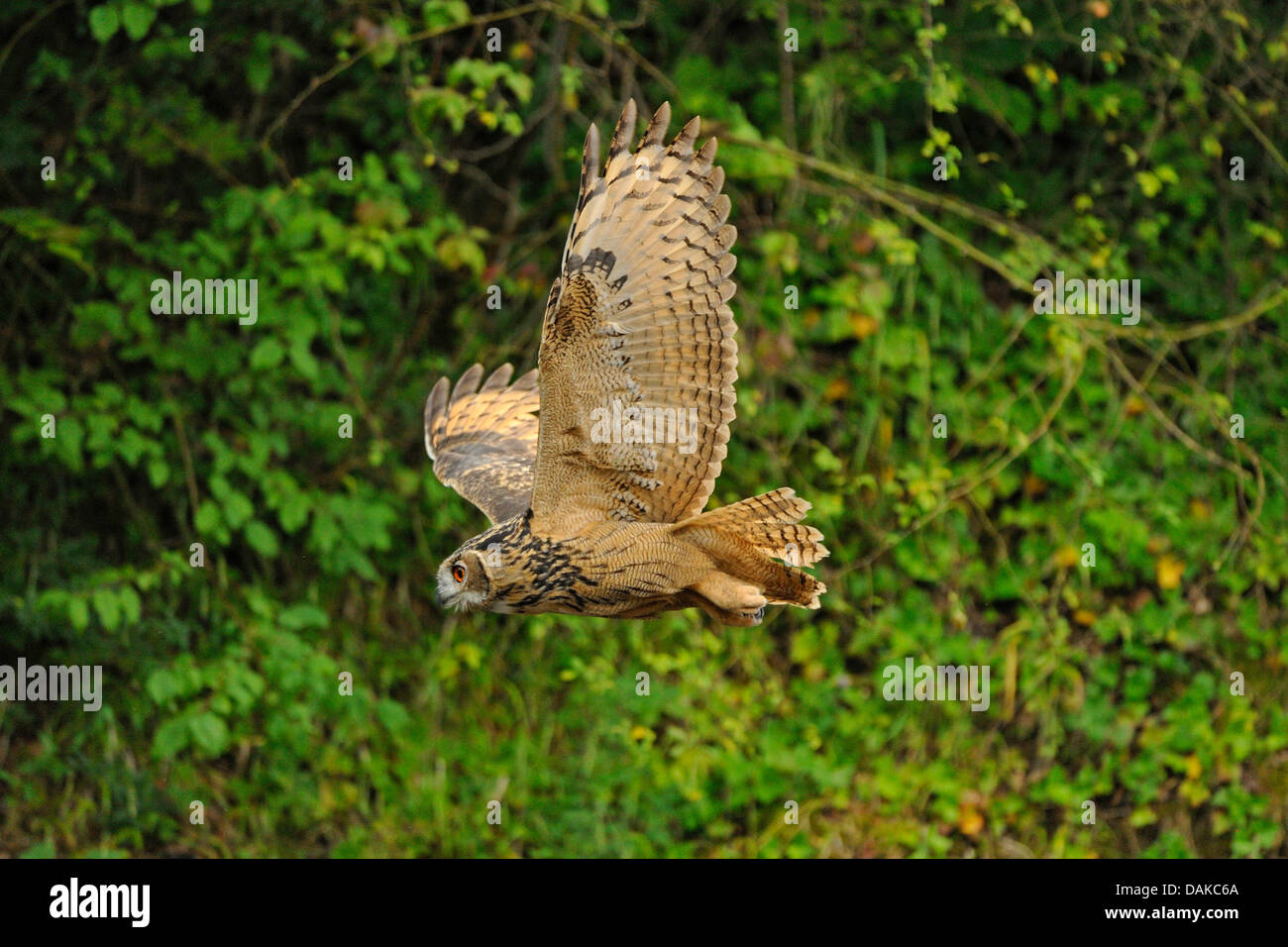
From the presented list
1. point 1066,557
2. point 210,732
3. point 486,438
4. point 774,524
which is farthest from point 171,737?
point 1066,557

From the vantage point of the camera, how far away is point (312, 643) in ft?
19.9

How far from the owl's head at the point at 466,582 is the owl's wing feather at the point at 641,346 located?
137 mm

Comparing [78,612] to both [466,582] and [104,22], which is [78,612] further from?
[466,582]

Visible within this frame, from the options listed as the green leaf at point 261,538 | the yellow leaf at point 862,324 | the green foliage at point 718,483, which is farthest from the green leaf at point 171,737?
the yellow leaf at point 862,324

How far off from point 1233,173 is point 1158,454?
124cm

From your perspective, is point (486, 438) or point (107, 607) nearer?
point (486, 438)

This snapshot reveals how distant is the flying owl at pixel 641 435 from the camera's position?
123 inches

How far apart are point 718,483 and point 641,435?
2709 millimetres

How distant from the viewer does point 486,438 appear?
4281 mm

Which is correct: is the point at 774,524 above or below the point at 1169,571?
below

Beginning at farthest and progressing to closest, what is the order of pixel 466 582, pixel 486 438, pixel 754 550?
1. pixel 486 438
2. pixel 754 550
3. pixel 466 582

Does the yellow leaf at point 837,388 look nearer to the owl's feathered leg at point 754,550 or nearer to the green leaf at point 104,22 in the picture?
the green leaf at point 104,22

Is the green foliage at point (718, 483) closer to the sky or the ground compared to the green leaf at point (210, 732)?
closer to the sky

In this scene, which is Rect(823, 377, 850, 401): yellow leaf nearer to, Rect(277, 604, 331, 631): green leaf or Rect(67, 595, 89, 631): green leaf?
Rect(277, 604, 331, 631): green leaf
